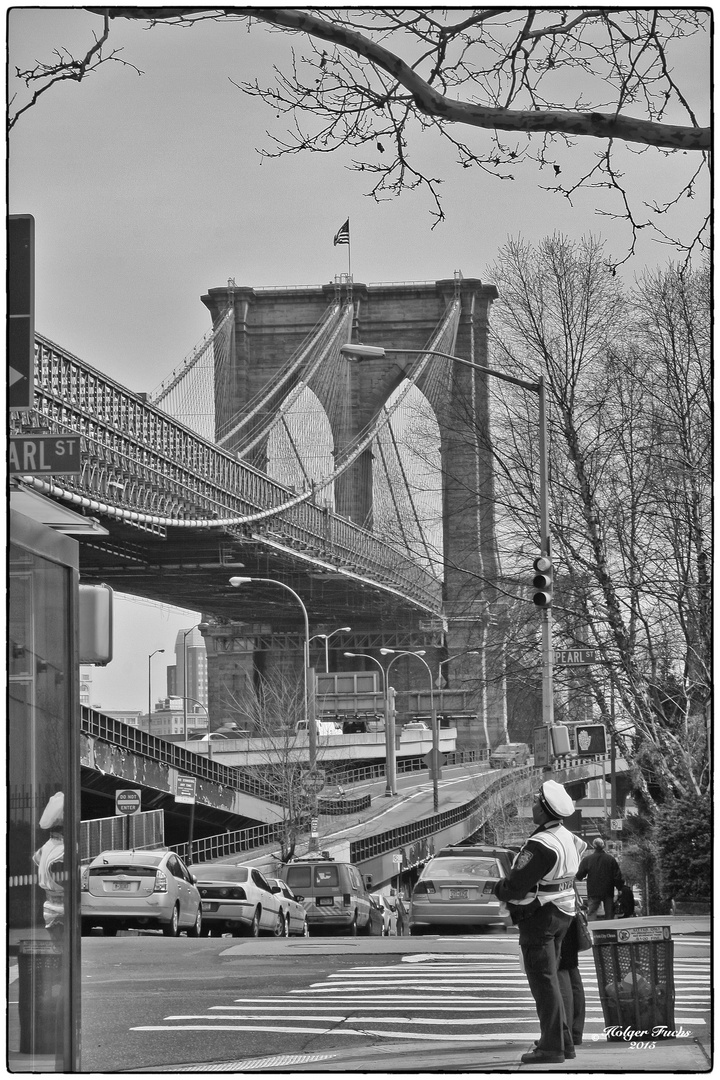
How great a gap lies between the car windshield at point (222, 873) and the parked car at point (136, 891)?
132 cm

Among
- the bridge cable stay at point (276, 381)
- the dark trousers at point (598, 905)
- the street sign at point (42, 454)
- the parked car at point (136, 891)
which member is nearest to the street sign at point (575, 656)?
the dark trousers at point (598, 905)

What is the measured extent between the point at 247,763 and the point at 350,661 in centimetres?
3198

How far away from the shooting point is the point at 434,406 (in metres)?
34.5

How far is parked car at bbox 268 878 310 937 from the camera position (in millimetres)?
24078

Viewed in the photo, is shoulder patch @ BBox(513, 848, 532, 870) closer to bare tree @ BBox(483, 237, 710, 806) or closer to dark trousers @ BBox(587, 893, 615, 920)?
bare tree @ BBox(483, 237, 710, 806)

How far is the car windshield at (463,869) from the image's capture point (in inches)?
864

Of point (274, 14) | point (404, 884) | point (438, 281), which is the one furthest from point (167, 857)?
point (438, 281)

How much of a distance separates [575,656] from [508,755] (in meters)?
44.0

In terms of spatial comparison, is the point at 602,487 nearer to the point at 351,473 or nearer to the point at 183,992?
the point at 183,992

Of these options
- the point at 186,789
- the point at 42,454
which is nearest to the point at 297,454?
the point at 186,789

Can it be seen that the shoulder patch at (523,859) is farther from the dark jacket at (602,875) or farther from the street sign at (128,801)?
the street sign at (128,801)

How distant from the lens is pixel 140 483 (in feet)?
145

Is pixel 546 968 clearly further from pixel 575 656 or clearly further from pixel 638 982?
pixel 575 656

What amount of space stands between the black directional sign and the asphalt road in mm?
4085
